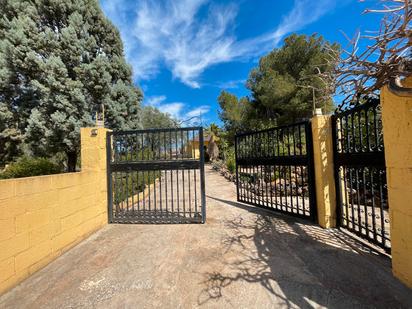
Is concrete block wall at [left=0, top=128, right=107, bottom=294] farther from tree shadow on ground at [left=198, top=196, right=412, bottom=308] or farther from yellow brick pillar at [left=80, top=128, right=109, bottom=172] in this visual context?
tree shadow on ground at [left=198, top=196, right=412, bottom=308]

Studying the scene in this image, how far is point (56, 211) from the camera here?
118 inches

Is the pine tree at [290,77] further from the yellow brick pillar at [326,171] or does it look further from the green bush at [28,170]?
the green bush at [28,170]

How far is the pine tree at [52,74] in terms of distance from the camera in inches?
325

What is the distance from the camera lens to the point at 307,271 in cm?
241

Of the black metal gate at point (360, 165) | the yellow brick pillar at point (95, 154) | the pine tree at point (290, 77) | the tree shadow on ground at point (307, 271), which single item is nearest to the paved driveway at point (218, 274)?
the tree shadow on ground at point (307, 271)

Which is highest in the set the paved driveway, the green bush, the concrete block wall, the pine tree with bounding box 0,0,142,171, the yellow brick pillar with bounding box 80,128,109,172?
the pine tree with bounding box 0,0,142,171

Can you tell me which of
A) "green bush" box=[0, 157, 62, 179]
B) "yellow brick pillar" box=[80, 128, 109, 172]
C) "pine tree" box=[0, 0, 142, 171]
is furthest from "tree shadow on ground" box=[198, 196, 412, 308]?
"pine tree" box=[0, 0, 142, 171]

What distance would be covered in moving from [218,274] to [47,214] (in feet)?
8.39

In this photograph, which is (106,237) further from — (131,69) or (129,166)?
(131,69)

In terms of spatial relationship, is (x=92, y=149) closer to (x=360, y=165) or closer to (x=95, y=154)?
(x=95, y=154)

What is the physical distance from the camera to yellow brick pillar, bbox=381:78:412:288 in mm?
1950

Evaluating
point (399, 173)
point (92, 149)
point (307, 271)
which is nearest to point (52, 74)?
point (92, 149)

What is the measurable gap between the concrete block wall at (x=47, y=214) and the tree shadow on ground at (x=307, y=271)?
2.27 metres

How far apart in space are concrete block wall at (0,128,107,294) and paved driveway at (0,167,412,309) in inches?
8.0
